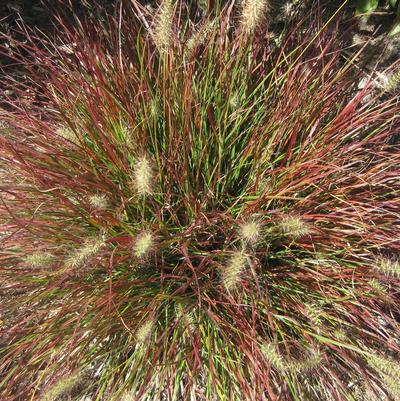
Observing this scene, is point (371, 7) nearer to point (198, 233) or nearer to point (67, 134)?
point (198, 233)

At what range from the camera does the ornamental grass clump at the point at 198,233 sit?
2213mm

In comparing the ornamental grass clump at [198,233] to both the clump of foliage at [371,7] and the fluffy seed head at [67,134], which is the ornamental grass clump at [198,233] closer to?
the fluffy seed head at [67,134]

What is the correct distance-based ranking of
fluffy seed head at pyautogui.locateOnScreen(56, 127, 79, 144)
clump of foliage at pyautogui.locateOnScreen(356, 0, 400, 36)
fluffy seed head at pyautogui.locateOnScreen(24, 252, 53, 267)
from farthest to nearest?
clump of foliage at pyautogui.locateOnScreen(356, 0, 400, 36) → fluffy seed head at pyautogui.locateOnScreen(56, 127, 79, 144) → fluffy seed head at pyautogui.locateOnScreen(24, 252, 53, 267)

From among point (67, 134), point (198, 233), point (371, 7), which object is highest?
point (371, 7)

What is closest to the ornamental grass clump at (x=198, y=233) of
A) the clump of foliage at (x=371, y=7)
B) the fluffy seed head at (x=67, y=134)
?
the fluffy seed head at (x=67, y=134)

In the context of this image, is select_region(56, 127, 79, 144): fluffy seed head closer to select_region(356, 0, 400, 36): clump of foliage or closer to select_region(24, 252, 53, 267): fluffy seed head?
select_region(24, 252, 53, 267): fluffy seed head

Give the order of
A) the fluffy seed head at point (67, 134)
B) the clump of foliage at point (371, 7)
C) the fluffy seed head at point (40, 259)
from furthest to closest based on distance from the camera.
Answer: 1. the clump of foliage at point (371, 7)
2. the fluffy seed head at point (67, 134)
3. the fluffy seed head at point (40, 259)

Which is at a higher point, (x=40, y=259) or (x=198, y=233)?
(x=40, y=259)

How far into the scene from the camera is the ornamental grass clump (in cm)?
221

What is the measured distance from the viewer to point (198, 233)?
2.34m

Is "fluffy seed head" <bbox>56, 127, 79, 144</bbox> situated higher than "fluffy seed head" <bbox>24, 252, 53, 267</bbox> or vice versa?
"fluffy seed head" <bbox>56, 127, 79, 144</bbox>

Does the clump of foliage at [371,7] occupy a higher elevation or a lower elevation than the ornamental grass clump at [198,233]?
higher

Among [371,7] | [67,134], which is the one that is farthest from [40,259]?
[371,7]

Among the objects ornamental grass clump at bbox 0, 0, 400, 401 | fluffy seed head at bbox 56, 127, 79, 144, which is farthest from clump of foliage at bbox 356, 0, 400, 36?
fluffy seed head at bbox 56, 127, 79, 144
